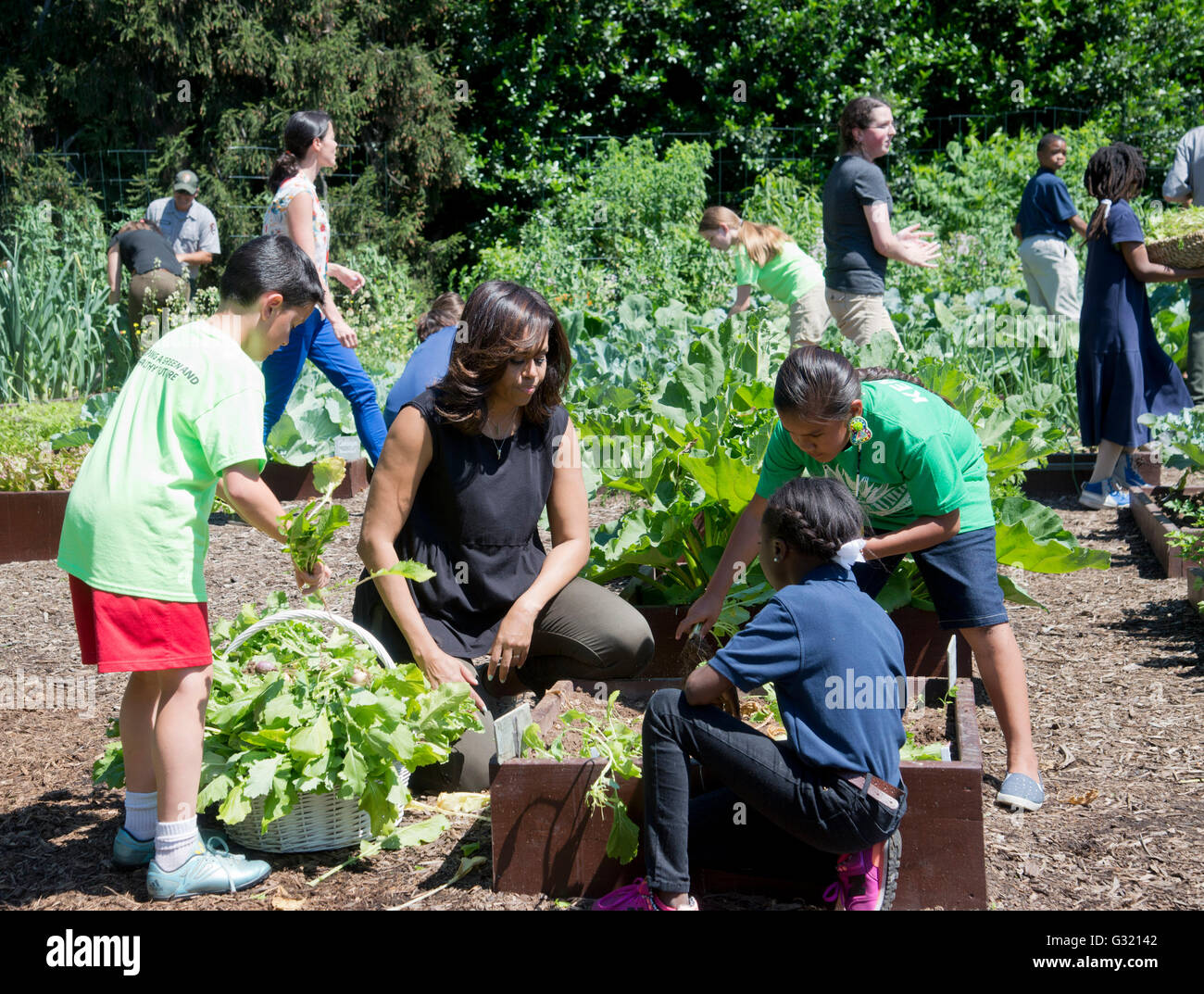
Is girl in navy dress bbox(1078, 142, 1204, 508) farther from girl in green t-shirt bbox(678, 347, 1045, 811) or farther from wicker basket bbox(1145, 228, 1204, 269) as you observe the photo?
girl in green t-shirt bbox(678, 347, 1045, 811)

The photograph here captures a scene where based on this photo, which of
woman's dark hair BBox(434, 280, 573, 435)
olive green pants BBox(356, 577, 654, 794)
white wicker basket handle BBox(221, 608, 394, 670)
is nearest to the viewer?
white wicker basket handle BBox(221, 608, 394, 670)

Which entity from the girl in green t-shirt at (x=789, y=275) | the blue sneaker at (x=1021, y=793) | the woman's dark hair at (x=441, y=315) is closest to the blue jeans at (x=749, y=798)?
the blue sneaker at (x=1021, y=793)

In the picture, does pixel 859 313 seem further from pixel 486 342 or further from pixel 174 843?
pixel 174 843

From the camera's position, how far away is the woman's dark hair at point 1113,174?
544 centimetres

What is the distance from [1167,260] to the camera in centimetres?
559

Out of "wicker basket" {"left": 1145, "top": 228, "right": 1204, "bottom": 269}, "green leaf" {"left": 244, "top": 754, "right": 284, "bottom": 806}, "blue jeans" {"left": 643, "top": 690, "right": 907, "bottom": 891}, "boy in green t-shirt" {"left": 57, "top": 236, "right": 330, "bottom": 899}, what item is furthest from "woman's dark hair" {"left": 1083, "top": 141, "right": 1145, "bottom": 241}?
"green leaf" {"left": 244, "top": 754, "right": 284, "bottom": 806}

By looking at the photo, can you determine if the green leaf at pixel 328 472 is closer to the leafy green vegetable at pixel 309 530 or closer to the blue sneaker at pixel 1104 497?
the leafy green vegetable at pixel 309 530

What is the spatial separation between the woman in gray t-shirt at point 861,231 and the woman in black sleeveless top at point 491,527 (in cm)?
289

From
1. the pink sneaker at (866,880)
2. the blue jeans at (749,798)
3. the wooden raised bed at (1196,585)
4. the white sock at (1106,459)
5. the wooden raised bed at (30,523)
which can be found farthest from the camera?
the white sock at (1106,459)

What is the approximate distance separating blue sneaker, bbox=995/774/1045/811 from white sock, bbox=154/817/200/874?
1.82 meters

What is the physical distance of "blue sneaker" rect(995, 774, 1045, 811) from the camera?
2.85 m

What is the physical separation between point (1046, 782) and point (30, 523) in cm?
432

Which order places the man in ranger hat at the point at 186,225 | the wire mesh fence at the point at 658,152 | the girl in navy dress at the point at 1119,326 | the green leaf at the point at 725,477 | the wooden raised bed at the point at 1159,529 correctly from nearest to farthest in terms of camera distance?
the green leaf at the point at 725,477
the wooden raised bed at the point at 1159,529
the girl in navy dress at the point at 1119,326
the man in ranger hat at the point at 186,225
the wire mesh fence at the point at 658,152

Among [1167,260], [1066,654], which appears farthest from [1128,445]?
[1066,654]
